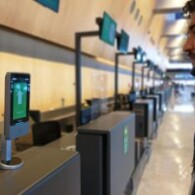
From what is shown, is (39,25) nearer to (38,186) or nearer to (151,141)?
(38,186)

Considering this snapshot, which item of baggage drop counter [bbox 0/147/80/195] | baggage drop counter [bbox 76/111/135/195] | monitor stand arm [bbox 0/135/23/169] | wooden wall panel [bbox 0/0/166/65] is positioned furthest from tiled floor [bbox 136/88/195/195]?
monitor stand arm [bbox 0/135/23/169]

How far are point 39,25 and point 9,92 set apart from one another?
132 inches

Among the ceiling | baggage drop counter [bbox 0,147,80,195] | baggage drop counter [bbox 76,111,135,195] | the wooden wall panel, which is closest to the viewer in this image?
baggage drop counter [bbox 0,147,80,195]

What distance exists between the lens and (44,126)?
12.5 feet

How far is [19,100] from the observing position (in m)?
1.33

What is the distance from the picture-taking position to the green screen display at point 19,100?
1298 mm

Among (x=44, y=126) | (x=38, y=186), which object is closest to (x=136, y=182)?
(x=44, y=126)

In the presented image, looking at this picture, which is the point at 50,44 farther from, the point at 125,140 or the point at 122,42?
the point at 125,140

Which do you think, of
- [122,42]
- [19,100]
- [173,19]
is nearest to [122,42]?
[122,42]

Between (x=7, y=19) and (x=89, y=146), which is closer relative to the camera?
(x=89, y=146)

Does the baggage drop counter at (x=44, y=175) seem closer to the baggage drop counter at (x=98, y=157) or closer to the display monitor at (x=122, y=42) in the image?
the baggage drop counter at (x=98, y=157)

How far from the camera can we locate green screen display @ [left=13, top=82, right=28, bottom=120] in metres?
1.30

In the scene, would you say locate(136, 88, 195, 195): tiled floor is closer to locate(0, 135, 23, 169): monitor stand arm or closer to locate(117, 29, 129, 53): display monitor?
locate(117, 29, 129, 53): display monitor

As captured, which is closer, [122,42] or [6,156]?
[6,156]
